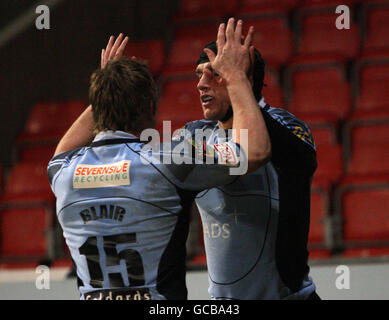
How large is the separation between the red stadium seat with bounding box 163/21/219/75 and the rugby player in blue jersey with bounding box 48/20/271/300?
408 centimetres

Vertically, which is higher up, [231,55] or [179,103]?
[179,103]

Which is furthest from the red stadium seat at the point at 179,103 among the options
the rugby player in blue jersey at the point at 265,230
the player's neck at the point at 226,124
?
the rugby player in blue jersey at the point at 265,230

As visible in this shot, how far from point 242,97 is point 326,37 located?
415cm

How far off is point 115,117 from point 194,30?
15.3 feet

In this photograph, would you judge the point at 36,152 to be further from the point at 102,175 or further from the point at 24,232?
the point at 102,175

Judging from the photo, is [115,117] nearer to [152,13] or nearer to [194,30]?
[194,30]

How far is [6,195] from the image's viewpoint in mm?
5055

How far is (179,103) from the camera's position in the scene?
548 centimetres

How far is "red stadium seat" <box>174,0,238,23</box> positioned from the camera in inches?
250

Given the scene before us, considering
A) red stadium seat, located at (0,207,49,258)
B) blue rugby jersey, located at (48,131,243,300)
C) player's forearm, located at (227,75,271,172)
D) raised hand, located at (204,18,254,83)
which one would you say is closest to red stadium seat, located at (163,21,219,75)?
red stadium seat, located at (0,207,49,258)

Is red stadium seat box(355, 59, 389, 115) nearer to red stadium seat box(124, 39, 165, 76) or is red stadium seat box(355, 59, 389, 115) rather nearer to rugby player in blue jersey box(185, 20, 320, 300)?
red stadium seat box(124, 39, 165, 76)

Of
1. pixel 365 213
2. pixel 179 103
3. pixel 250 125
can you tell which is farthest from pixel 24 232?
pixel 250 125

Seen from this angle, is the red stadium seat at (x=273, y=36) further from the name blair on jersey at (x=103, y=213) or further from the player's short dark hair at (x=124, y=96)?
the name blair on jersey at (x=103, y=213)
